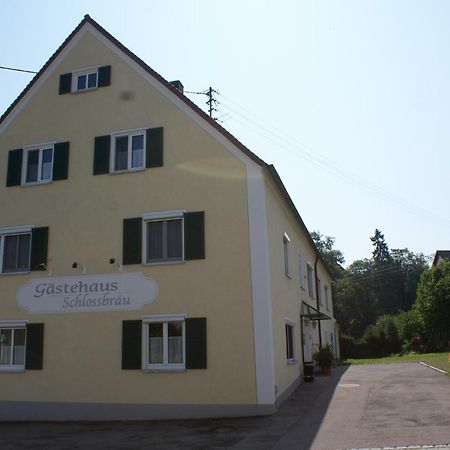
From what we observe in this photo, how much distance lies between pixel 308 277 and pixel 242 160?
11891 mm

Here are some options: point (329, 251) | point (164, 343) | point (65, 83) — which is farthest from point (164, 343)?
point (329, 251)

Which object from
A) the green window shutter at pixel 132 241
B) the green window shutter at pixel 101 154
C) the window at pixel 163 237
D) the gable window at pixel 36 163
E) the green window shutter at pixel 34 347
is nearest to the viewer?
the window at pixel 163 237

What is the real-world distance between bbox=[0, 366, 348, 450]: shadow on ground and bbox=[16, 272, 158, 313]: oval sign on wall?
3.16 meters

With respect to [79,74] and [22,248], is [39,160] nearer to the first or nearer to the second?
[22,248]

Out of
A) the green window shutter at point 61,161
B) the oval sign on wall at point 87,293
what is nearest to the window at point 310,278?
the oval sign on wall at point 87,293

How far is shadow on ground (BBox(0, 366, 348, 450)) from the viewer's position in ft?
32.8

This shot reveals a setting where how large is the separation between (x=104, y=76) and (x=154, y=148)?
334 cm

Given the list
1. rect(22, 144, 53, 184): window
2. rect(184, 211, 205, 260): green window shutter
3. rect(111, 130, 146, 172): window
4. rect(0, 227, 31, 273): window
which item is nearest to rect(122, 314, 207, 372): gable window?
rect(184, 211, 205, 260): green window shutter

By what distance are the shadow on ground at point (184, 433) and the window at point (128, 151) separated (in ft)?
24.1

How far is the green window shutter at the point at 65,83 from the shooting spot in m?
16.7

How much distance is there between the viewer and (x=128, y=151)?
15555 mm

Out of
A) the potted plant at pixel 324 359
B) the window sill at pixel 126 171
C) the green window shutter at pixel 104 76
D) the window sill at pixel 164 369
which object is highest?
the green window shutter at pixel 104 76

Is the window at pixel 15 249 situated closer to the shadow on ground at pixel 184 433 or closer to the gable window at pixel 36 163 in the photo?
the gable window at pixel 36 163

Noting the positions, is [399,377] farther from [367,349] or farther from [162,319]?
[367,349]
